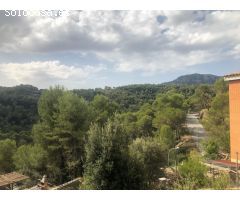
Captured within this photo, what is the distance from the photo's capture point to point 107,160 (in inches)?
254

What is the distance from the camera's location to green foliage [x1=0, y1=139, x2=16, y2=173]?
15.2m

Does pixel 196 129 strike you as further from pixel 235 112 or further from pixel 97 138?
pixel 97 138

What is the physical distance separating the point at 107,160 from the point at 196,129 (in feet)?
61.1

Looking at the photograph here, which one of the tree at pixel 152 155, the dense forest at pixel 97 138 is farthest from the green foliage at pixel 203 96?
the tree at pixel 152 155

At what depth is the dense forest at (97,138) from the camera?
6.55 m

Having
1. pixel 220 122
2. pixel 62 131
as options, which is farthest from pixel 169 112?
pixel 62 131

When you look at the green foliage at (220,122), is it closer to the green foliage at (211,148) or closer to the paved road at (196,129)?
the green foliage at (211,148)

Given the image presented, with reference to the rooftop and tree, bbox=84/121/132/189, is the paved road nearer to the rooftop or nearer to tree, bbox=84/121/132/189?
the rooftop

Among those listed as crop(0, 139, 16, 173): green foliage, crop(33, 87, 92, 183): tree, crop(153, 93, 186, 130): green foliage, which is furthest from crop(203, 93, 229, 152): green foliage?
crop(0, 139, 16, 173): green foliage

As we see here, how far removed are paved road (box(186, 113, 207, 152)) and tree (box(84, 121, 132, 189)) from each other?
12.5 m

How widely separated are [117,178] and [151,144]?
375 centimetres
